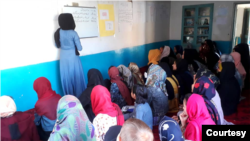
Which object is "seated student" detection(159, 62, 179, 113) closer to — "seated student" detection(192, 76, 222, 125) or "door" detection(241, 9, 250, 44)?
"seated student" detection(192, 76, 222, 125)

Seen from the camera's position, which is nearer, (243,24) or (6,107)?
(6,107)

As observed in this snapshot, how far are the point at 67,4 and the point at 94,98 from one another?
180cm

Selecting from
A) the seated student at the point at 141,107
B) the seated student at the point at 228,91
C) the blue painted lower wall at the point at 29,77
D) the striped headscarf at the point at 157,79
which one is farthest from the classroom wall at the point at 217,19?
the seated student at the point at 141,107

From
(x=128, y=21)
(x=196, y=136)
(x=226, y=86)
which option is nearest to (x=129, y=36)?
(x=128, y=21)

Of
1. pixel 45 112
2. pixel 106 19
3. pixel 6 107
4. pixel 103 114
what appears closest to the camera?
pixel 6 107

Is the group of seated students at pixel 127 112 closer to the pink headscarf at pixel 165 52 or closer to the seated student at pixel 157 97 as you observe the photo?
the seated student at pixel 157 97

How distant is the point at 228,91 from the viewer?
2.81 meters

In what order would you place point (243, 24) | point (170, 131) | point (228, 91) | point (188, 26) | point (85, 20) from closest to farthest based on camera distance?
point (170, 131) < point (228, 91) < point (85, 20) < point (188, 26) < point (243, 24)

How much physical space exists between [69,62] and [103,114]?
136 centimetres

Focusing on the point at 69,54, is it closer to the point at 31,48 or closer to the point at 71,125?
→ the point at 31,48

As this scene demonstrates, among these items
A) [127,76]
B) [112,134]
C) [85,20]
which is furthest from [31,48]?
[112,134]

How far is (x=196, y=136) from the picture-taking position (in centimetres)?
170

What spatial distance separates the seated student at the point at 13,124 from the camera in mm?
1664

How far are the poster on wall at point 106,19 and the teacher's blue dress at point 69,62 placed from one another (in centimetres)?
92
